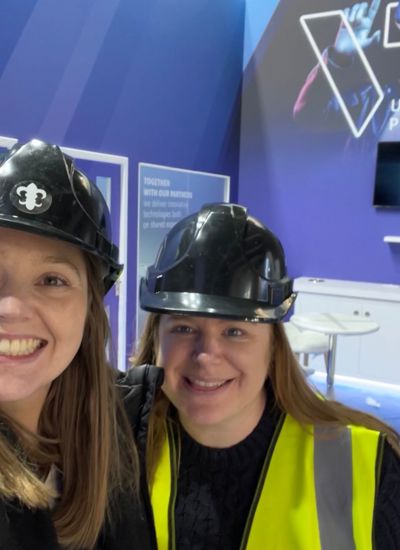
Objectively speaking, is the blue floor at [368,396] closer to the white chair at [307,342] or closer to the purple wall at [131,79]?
the white chair at [307,342]

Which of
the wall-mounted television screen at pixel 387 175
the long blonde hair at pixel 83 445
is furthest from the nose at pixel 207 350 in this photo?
the wall-mounted television screen at pixel 387 175

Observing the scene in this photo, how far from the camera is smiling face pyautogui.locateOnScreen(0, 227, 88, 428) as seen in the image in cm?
92

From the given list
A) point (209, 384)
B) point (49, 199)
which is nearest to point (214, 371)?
point (209, 384)

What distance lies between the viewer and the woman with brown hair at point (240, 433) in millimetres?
1145

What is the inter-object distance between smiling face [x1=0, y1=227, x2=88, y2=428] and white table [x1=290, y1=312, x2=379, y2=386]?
2905mm

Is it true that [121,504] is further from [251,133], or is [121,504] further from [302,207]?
[251,133]

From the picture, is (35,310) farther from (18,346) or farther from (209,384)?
(209,384)

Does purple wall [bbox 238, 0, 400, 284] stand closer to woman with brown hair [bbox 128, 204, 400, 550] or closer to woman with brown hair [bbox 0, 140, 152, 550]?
woman with brown hair [bbox 128, 204, 400, 550]

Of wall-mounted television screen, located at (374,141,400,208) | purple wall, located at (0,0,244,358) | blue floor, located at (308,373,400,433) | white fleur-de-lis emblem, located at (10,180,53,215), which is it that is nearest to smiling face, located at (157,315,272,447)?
white fleur-de-lis emblem, located at (10,180,53,215)

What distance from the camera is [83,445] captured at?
3.67ft

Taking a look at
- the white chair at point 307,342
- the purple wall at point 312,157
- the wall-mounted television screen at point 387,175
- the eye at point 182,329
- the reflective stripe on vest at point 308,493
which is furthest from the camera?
the purple wall at point 312,157

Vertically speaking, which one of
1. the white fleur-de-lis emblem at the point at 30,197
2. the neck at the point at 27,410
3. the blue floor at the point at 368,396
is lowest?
the blue floor at the point at 368,396

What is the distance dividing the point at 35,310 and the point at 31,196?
197 millimetres

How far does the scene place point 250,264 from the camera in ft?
3.88
